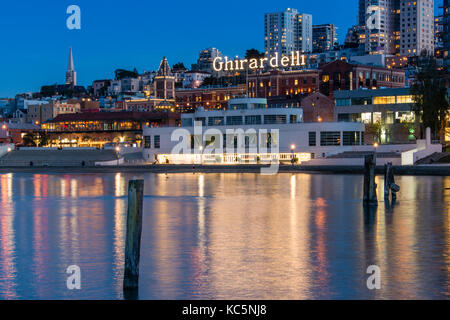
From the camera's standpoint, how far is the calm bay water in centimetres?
2598

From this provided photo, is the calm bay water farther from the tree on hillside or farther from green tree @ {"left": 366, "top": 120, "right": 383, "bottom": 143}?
the tree on hillside

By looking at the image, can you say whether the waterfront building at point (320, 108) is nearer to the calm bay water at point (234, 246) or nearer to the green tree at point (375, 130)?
the green tree at point (375, 130)

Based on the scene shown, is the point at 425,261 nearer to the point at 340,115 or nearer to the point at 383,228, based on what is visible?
the point at 383,228

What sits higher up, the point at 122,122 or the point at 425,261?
the point at 122,122

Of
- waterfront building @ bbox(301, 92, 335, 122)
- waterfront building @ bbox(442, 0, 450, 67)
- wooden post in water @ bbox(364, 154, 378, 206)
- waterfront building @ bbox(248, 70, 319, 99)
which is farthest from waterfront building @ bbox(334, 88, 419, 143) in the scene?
wooden post in water @ bbox(364, 154, 378, 206)

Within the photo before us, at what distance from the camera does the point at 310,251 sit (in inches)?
1326

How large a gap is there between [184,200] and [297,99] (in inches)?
4670

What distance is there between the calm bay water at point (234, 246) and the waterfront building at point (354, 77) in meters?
116

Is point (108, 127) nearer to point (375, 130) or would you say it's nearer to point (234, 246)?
point (375, 130)

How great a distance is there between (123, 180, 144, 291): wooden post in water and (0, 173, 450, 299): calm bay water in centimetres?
63

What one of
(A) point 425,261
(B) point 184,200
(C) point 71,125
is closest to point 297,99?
(C) point 71,125

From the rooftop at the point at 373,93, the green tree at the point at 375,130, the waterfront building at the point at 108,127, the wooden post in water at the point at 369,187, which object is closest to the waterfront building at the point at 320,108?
the rooftop at the point at 373,93
